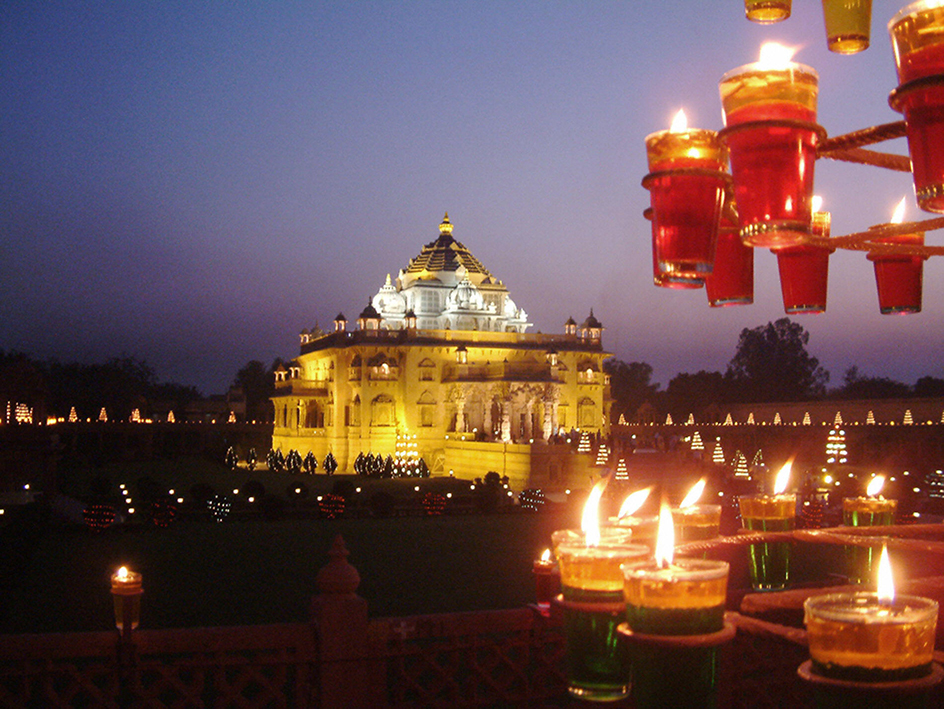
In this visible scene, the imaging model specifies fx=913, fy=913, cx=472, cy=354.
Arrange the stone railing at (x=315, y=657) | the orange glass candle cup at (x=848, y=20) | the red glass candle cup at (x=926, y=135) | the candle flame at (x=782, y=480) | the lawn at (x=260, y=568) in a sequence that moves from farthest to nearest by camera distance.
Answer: the lawn at (x=260, y=568)
the stone railing at (x=315, y=657)
the candle flame at (x=782, y=480)
the orange glass candle cup at (x=848, y=20)
the red glass candle cup at (x=926, y=135)

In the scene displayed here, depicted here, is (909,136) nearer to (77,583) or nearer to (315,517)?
(77,583)

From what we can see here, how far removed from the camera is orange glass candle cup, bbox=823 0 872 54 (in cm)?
245

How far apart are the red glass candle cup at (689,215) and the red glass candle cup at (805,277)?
2.63 ft

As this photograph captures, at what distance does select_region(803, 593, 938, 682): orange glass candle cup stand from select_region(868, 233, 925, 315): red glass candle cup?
1839mm

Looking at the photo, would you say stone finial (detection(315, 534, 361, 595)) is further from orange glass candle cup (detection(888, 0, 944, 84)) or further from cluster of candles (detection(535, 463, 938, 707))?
orange glass candle cup (detection(888, 0, 944, 84))

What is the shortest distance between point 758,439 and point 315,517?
28.2 meters

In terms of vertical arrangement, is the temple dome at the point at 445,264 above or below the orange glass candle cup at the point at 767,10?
above

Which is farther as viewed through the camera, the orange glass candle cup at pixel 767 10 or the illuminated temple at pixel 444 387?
the illuminated temple at pixel 444 387

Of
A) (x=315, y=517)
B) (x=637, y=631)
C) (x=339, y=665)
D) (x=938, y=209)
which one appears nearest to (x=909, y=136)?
(x=938, y=209)

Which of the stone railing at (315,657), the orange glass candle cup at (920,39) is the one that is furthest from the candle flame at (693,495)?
the stone railing at (315,657)

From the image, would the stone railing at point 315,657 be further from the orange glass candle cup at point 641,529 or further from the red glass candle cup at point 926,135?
the red glass candle cup at point 926,135

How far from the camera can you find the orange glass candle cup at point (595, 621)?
7.16 feet

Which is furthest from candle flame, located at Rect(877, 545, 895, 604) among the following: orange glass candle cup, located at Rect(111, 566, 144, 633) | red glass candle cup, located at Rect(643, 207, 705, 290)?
orange glass candle cup, located at Rect(111, 566, 144, 633)

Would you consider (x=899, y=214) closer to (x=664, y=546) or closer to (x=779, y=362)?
(x=664, y=546)
